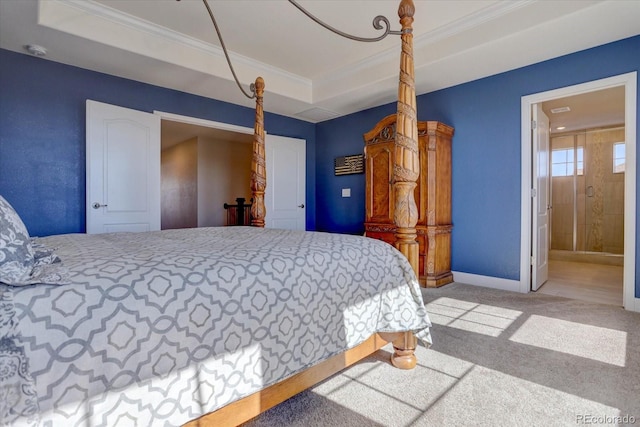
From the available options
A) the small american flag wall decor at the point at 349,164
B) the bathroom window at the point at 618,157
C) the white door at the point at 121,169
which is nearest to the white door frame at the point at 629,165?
the small american flag wall decor at the point at 349,164

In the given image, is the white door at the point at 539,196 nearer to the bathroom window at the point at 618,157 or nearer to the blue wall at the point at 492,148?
the blue wall at the point at 492,148

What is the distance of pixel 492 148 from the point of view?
3.69 meters

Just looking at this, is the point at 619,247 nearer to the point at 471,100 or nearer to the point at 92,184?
the point at 471,100

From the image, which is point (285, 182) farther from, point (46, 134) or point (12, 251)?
point (12, 251)

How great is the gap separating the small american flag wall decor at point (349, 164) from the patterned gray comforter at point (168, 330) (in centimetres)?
377

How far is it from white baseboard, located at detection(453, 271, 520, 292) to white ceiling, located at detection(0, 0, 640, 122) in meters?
2.30

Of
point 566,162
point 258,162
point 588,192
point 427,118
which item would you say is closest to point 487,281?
point 427,118

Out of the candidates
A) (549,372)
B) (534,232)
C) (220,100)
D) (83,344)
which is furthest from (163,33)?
(534,232)

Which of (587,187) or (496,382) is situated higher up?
(587,187)

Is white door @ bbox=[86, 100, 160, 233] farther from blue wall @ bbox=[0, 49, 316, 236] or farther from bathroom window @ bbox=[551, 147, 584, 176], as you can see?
bathroom window @ bbox=[551, 147, 584, 176]

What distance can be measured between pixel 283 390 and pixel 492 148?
3534 millimetres

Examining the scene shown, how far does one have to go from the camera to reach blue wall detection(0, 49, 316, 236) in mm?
3031

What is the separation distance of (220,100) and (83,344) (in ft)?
13.8

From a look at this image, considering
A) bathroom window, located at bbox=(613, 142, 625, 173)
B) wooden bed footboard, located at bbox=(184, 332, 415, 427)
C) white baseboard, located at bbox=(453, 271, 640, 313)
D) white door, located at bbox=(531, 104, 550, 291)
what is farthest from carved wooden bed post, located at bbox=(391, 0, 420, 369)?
bathroom window, located at bbox=(613, 142, 625, 173)
